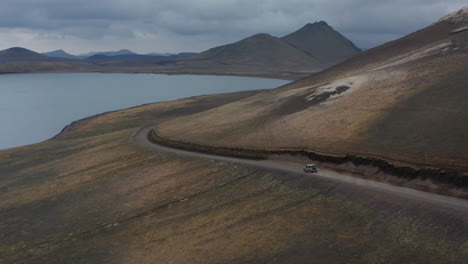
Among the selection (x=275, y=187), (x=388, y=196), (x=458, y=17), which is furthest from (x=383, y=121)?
(x=458, y=17)

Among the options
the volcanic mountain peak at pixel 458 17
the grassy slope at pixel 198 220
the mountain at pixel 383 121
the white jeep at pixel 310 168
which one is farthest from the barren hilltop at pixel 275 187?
the volcanic mountain peak at pixel 458 17

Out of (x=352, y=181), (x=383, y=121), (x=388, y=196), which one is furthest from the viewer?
(x=383, y=121)

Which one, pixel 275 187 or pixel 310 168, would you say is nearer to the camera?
pixel 275 187

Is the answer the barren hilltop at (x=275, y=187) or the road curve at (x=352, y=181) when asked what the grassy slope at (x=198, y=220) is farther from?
the road curve at (x=352, y=181)

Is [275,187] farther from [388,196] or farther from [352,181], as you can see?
[388,196]

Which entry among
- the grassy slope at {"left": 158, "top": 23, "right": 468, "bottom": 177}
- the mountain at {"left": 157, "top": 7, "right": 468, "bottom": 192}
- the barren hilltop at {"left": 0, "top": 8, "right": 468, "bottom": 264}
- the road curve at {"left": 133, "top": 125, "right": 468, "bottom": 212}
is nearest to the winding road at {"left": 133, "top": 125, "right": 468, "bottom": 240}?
the road curve at {"left": 133, "top": 125, "right": 468, "bottom": 212}

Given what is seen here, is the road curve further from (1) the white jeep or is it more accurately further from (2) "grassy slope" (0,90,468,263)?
(2) "grassy slope" (0,90,468,263)
